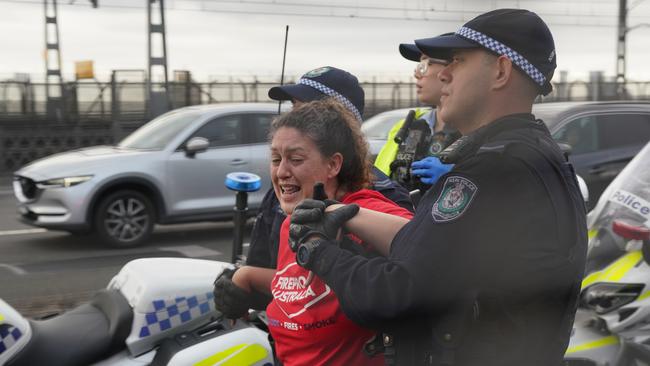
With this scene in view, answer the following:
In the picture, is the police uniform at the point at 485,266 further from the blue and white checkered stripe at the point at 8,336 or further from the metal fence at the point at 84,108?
the metal fence at the point at 84,108

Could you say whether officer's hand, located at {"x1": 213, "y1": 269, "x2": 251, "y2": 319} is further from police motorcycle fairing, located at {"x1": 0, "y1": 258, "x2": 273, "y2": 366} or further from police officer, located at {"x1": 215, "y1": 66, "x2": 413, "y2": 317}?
police motorcycle fairing, located at {"x1": 0, "y1": 258, "x2": 273, "y2": 366}

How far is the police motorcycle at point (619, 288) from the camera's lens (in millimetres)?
2699

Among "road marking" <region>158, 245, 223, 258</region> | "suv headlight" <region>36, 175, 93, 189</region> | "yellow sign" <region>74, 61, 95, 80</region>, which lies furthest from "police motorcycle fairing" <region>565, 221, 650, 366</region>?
"yellow sign" <region>74, 61, 95, 80</region>

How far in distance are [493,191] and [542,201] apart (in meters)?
0.10

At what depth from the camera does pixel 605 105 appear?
7.18 meters

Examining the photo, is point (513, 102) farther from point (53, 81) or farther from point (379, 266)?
point (53, 81)

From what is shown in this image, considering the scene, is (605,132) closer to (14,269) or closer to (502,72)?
(14,269)

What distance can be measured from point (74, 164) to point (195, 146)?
1.28 m

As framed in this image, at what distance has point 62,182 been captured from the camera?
25.8 feet

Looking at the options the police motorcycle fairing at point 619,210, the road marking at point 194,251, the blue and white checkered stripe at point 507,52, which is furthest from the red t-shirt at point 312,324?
the road marking at point 194,251

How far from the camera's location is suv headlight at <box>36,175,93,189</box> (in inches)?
309

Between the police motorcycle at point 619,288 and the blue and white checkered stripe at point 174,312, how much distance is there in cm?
133

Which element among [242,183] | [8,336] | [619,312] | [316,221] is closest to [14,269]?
[242,183]

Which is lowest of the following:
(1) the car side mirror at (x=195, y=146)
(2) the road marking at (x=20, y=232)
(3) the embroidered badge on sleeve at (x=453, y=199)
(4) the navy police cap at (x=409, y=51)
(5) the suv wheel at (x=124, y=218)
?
(2) the road marking at (x=20, y=232)
